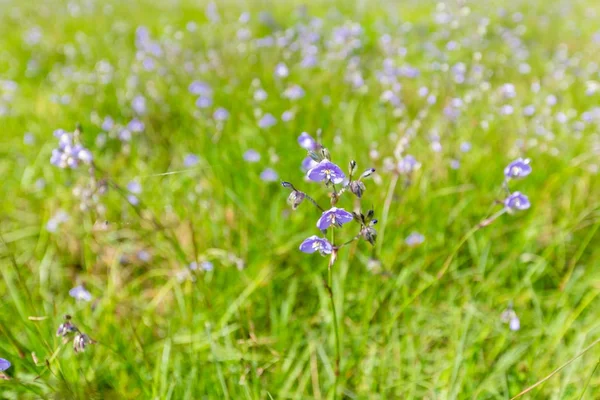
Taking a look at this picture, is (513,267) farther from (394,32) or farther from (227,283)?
(394,32)

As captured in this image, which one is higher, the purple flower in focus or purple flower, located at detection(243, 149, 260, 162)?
the purple flower in focus

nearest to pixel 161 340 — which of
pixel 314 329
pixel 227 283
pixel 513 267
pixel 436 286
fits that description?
pixel 227 283

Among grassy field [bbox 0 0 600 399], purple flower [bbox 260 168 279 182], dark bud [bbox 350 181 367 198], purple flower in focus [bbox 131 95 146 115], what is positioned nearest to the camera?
dark bud [bbox 350 181 367 198]

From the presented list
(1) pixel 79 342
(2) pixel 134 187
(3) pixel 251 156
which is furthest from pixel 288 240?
(1) pixel 79 342

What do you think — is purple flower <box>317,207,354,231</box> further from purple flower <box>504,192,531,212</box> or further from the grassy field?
purple flower <box>504,192,531,212</box>

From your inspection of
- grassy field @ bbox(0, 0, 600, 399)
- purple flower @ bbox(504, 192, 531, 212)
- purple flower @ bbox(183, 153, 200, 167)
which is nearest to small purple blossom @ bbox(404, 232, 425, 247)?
grassy field @ bbox(0, 0, 600, 399)

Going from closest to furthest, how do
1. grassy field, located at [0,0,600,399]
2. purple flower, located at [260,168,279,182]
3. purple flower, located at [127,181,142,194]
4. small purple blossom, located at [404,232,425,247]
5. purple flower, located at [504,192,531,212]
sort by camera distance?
purple flower, located at [504,192,531,212] < grassy field, located at [0,0,600,399] < small purple blossom, located at [404,232,425,247] < purple flower, located at [260,168,279,182] < purple flower, located at [127,181,142,194]
